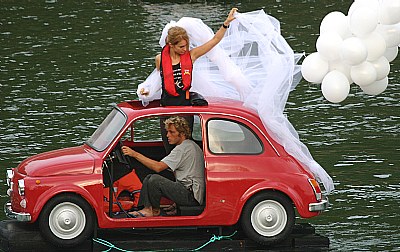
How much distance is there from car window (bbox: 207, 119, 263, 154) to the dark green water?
1.43 m

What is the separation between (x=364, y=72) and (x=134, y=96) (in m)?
9.72

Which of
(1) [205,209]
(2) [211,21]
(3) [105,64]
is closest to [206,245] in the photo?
(1) [205,209]

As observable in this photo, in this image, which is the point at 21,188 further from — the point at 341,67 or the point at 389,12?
the point at 389,12

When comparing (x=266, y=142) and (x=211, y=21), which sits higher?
(x=211, y=21)

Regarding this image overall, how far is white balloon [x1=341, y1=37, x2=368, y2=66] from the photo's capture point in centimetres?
1015

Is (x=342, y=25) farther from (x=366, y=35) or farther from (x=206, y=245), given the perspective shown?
(x=206, y=245)

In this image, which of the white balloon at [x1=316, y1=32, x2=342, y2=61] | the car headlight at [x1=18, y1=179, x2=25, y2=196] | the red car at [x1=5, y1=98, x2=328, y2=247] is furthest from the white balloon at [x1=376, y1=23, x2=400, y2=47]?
the car headlight at [x1=18, y1=179, x2=25, y2=196]

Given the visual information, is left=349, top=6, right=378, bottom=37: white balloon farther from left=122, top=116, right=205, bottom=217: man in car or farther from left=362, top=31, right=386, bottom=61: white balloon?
left=122, top=116, right=205, bottom=217: man in car

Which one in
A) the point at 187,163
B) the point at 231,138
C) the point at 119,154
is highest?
the point at 231,138

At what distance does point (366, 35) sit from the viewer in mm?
10305

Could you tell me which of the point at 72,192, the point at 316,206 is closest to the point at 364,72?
the point at 316,206

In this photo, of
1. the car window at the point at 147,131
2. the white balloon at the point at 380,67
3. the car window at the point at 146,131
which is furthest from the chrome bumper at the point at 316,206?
the car window at the point at 147,131

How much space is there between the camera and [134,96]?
19.7m

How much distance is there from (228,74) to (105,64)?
41.1ft
